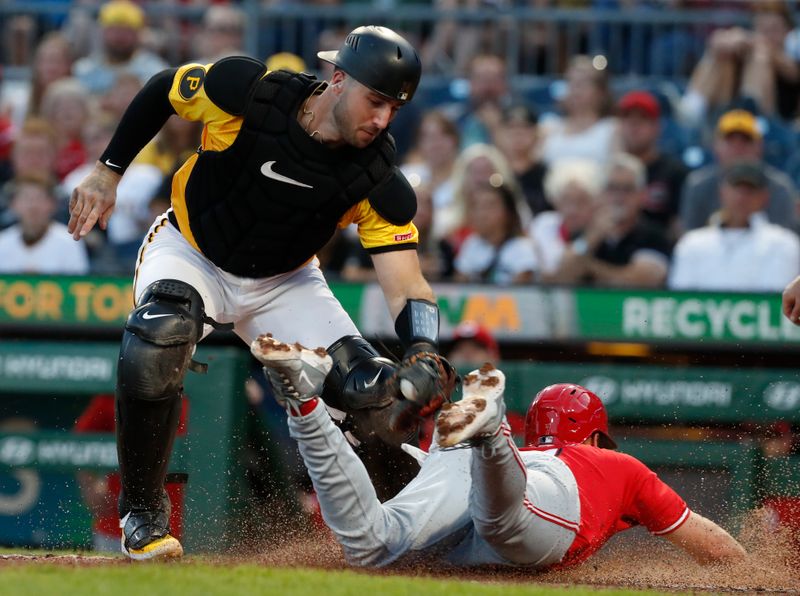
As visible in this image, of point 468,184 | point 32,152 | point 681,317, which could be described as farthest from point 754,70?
point 32,152

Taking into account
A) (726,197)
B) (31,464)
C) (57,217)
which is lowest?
(31,464)

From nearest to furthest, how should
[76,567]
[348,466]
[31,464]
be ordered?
1. [76,567]
2. [348,466]
3. [31,464]

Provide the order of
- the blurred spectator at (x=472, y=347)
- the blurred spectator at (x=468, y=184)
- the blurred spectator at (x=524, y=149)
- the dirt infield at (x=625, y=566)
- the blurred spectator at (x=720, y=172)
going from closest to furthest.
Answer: the dirt infield at (x=625, y=566), the blurred spectator at (x=472, y=347), the blurred spectator at (x=468, y=184), the blurred spectator at (x=720, y=172), the blurred spectator at (x=524, y=149)

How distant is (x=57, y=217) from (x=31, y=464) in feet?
8.43

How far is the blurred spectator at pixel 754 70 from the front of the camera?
11094mm

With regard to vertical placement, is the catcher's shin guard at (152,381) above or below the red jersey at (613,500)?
above

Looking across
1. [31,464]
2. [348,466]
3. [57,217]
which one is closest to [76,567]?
[348,466]

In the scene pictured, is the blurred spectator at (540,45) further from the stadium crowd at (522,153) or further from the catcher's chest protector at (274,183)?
the catcher's chest protector at (274,183)

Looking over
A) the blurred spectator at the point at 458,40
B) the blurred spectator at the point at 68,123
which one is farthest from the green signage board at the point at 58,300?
the blurred spectator at the point at 458,40

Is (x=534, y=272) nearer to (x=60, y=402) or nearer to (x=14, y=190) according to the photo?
(x=60, y=402)

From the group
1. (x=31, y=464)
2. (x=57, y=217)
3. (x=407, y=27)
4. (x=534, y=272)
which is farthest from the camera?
(x=407, y=27)

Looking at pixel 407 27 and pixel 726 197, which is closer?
pixel 726 197

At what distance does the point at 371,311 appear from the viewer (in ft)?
27.6

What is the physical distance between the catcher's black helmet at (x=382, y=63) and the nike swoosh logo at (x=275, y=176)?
1.58 feet
